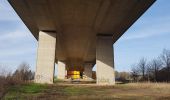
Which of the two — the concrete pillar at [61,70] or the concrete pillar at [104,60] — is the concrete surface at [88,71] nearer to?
the concrete pillar at [61,70]

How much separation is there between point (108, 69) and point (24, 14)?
1275 cm

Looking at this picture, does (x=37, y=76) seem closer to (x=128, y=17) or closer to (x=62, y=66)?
(x=128, y=17)

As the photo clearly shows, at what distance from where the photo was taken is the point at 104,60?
35.8 m

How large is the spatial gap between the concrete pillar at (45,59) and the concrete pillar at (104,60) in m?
6.06

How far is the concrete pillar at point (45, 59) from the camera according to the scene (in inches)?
1288

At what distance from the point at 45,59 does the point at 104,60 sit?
7.77 metres

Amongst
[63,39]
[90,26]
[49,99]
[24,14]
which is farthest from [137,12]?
[49,99]

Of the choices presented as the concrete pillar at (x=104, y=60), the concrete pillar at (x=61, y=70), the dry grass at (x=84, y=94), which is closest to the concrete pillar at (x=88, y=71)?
the concrete pillar at (x=61, y=70)

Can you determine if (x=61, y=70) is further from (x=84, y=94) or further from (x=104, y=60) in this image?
(x=84, y=94)

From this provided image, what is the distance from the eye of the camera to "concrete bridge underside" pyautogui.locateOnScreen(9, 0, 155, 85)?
26.3m

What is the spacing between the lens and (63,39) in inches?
1665

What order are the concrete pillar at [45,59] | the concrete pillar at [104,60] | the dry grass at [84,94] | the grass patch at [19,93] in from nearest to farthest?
the grass patch at [19,93] → the dry grass at [84,94] → the concrete pillar at [45,59] → the concrete pillar at [104,60]

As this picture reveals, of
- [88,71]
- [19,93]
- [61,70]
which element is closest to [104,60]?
[19,93]

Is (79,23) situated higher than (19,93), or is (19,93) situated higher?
(79,23)
